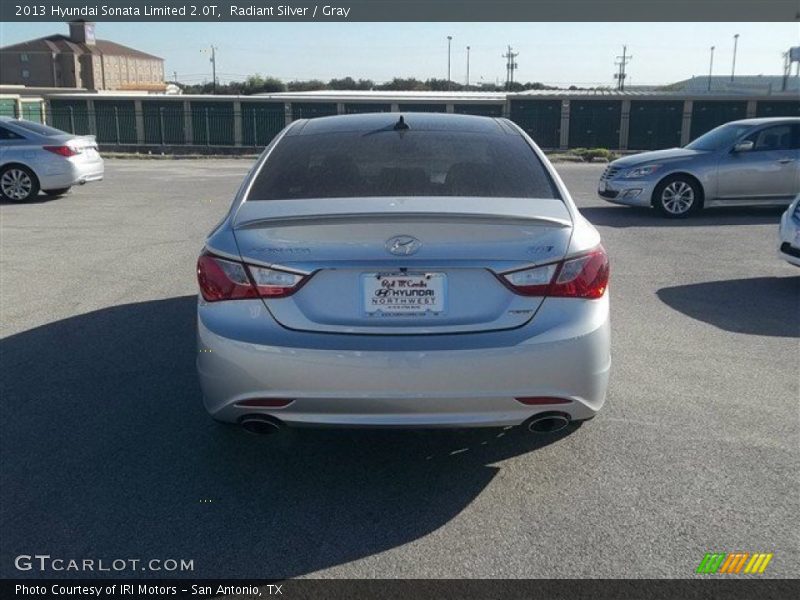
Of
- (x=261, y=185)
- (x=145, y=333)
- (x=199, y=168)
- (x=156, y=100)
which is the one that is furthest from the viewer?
(x=156, y=100)

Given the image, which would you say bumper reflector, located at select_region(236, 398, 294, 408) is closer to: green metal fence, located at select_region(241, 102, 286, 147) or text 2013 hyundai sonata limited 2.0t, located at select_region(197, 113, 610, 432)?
text 2013 hyundai sonata limited 2.0t, located at select_region(197, 113, 610, 432)

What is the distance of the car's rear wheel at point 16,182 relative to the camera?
50.9 ft

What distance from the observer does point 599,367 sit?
3896 mm

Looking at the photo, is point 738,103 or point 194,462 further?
point 738,103

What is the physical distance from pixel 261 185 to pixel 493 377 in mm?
1620

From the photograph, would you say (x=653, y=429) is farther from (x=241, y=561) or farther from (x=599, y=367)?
(x=241, y=561)

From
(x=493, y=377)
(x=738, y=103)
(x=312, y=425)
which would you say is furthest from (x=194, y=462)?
(x=738, y=103)

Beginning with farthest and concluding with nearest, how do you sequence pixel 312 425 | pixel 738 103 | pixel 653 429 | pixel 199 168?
pixel 738 103
pixel 199 168
pixel 653 429
pixel 312 425

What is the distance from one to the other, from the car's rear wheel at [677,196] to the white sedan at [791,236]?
4909mm

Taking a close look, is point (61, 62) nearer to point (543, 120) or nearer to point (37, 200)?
point (543, 120)

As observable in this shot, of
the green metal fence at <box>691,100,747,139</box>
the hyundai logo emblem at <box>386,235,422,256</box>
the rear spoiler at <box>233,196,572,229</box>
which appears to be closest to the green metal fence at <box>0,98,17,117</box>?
the green metal fence at <box>691,100,747,139</box>

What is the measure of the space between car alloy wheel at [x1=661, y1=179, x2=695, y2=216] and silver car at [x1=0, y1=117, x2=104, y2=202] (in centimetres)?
1054

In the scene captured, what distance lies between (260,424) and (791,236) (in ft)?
20.7

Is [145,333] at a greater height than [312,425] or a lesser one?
lesser
